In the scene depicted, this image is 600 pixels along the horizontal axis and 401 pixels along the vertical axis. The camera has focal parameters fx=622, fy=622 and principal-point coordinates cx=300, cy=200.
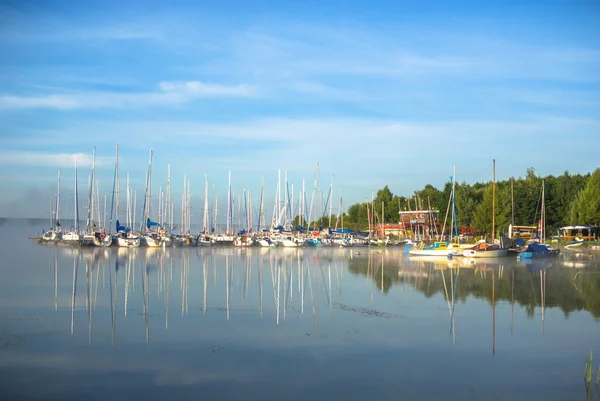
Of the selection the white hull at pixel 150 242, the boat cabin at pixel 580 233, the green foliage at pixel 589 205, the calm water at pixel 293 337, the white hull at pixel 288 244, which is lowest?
the calm water at pixel 293 337

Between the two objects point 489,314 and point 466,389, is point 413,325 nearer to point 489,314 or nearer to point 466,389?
point 489,314

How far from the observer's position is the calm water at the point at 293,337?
1661 cm

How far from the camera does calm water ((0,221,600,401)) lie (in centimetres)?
1661

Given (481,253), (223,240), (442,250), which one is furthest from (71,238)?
(481,253)

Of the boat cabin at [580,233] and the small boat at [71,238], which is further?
the boat cabin at [580,233]

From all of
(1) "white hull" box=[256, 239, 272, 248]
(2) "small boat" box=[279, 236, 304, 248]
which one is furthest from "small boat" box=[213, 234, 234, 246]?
(2) "small boat" box=[279, 236, 304, 248]

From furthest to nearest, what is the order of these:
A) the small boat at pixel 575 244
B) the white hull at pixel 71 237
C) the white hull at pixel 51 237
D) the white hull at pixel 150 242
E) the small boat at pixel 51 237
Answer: the white hull at pixel 51 237, the small boat at pixel 51 237, the white hull at pixel 71 237, the white hull at pixel 150 242, the small boat at pixel 575 244

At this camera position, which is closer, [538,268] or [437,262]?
[538,268]

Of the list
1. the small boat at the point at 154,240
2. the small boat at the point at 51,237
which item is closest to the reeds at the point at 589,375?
the small boat at the point at 154,240

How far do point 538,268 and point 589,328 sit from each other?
3049cm

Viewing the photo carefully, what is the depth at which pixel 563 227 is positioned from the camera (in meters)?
98.5

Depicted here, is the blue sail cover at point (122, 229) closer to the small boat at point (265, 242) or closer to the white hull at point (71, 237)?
the white hull at point (71, 237)

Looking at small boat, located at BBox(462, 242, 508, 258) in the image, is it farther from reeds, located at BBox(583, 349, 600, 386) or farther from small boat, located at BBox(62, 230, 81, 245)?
small boat, located at BBox(62, 230, 81, 245)

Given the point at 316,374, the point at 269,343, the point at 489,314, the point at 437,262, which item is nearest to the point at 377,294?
the point at 489,314
